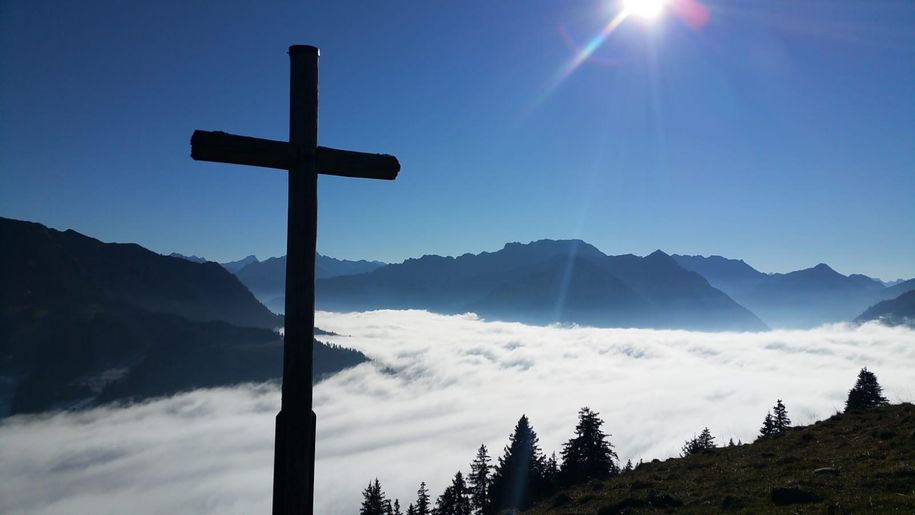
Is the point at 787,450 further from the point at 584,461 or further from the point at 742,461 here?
the point at 584,461

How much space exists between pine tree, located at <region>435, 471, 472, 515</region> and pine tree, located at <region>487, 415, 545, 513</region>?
28.1ft

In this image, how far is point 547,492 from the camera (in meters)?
50.9

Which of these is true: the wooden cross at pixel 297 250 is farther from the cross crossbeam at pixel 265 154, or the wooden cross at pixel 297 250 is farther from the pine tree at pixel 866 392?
the pine tree at pixel 866 392

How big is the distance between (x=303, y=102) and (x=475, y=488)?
75608mm

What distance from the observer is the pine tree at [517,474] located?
5616 cm

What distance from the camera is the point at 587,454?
1759 inches

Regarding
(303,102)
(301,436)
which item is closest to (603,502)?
(301,436)

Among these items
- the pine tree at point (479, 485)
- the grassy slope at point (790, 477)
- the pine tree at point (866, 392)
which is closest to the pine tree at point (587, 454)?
the grassy slope at point (790, 477)

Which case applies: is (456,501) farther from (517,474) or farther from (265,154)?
(265,154)

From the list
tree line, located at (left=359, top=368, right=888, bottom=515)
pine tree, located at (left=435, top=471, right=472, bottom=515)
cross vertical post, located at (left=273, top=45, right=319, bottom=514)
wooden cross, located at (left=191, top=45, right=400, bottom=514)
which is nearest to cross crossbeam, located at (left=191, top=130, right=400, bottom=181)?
wooden cross, located at (left=191, top=45, right=400, bottom=514)

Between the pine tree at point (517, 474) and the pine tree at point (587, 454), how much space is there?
10.6 m

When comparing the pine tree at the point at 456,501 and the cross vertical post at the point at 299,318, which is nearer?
the cross vertical post at the point at 299,318

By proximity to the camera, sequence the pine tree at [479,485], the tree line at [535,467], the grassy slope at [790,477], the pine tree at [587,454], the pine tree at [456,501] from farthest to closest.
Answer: the pine tree at [479,485], the pine tree at [456,501], the tree line at [535,467], the pine tree at [587,454], the grassy slope at [790,477]

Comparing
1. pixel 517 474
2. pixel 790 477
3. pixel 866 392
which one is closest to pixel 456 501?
pixel 517 474
